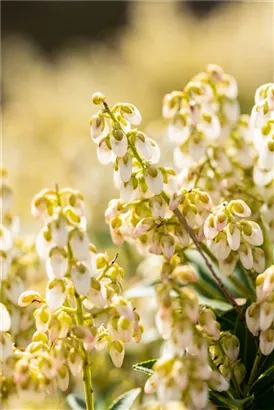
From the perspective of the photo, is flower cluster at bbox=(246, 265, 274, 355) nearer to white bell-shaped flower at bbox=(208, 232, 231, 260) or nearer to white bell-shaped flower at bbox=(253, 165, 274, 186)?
white bell-shaped flower at bbox=(208, 232, 231, 260)

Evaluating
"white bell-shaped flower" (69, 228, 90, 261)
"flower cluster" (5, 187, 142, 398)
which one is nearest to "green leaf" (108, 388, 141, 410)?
"flower cluster" (5, 187, 142, 398)

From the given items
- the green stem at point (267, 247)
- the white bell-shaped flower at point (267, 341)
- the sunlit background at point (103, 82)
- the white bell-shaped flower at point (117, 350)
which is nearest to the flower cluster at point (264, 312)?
the white bell-shaped flower at point (267, 341)

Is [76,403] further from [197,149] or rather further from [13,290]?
[197,149]

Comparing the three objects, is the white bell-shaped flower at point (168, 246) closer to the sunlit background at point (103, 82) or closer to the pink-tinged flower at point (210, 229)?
the pink-tinged flower at point (210, 229)

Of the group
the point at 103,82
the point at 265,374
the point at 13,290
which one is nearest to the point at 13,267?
the point at 13,290

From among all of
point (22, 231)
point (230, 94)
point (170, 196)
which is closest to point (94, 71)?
point (22, 231)

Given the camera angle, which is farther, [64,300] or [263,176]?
[263,176]

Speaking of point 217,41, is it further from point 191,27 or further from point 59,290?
point 59,290

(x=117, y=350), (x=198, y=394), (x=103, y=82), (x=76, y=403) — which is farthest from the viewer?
(x=103, y=82)
